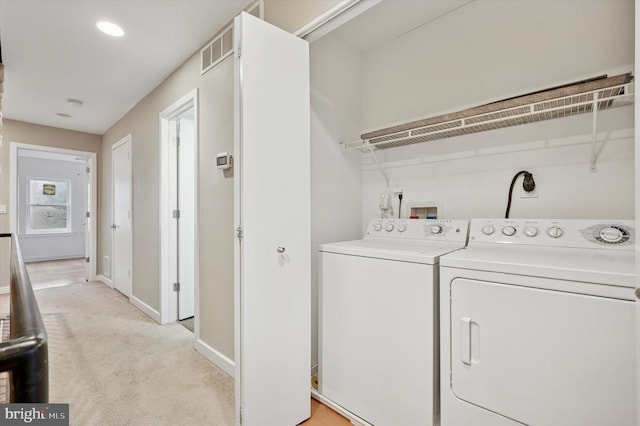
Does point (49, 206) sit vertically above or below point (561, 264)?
above

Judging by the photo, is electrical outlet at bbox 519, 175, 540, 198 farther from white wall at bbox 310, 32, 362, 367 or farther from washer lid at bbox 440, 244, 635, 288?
white wall at bbox 310, 32, 362, 367

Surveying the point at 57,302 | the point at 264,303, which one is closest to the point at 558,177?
the point at 264,303

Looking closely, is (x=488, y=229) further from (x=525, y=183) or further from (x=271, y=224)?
(x=271, y=224)

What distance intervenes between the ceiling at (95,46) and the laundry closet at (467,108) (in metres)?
1.00

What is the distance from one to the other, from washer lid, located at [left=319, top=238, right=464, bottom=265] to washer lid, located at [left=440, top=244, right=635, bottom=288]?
9cm

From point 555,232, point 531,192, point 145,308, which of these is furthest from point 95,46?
point 555,232

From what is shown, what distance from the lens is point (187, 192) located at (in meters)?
3.10

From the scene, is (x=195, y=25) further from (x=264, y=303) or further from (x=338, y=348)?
(x=338, y=348)

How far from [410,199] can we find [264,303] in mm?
1251

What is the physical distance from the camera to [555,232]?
1461 mm

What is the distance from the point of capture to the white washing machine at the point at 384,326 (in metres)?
1.34

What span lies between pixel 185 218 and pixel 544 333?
2983mm

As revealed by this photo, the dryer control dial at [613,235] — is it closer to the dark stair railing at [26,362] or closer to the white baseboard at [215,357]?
the dark stair railing at [26,362]

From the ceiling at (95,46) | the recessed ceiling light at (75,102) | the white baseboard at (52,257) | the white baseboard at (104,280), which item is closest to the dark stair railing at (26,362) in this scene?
the ceiling at (95,46)
